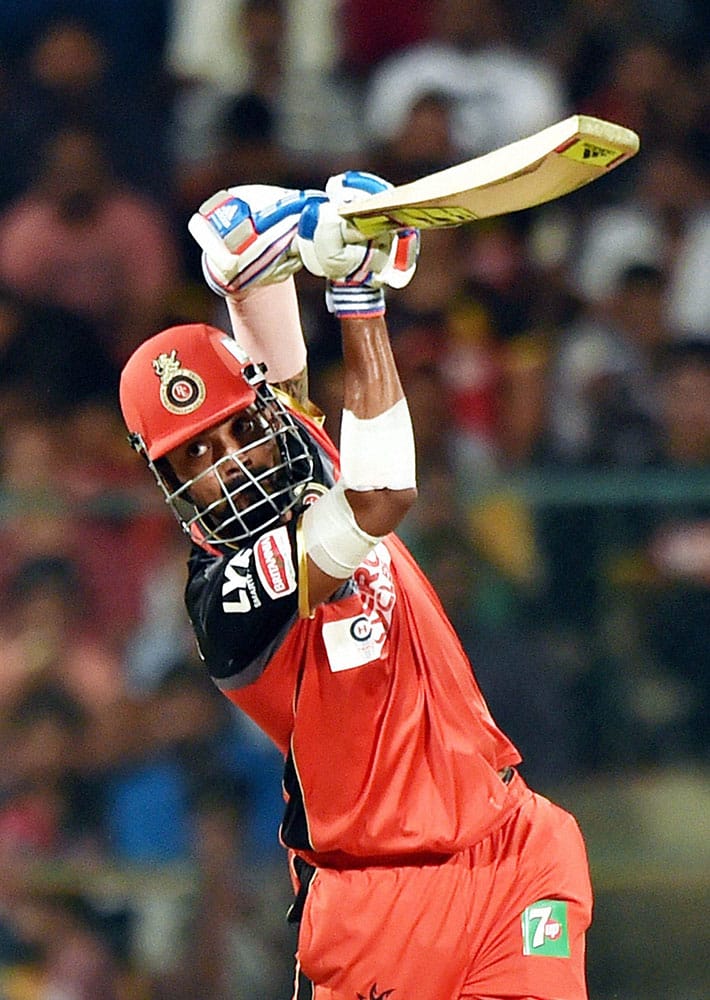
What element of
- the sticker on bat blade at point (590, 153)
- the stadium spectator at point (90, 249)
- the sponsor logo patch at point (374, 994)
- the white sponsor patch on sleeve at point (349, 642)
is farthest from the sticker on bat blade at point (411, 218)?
the stadium spectator at point (90, 249)

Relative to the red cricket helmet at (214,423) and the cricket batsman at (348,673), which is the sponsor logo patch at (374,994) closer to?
the cricket batsman at (348,673)

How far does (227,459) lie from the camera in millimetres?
3094

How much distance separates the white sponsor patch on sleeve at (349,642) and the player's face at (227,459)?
27 cm

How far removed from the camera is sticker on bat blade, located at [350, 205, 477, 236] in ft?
9.30

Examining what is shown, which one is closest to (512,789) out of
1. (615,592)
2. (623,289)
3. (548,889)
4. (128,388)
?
(548,889)

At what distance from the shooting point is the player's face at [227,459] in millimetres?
3096

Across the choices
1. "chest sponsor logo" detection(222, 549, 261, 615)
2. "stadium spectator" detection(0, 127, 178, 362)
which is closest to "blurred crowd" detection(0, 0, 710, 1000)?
"stadium spectator" detection(0, 127, 178, 362)

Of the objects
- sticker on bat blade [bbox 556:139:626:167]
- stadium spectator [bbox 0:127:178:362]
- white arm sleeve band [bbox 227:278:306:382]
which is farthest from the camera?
stadium spectator [bbox 0:127:178:362]

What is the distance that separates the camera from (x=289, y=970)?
17.4 feet

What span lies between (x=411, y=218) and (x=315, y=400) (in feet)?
9.98

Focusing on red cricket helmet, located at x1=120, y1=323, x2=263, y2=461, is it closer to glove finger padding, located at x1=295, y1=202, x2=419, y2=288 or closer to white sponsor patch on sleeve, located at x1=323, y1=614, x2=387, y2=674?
glove finger padding, located at x1=295, y1=202, x2=419, y2=288

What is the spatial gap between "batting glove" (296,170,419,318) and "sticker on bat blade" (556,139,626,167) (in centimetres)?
31

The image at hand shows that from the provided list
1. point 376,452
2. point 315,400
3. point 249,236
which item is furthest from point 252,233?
point 315,400

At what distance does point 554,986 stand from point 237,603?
2.82 ft
